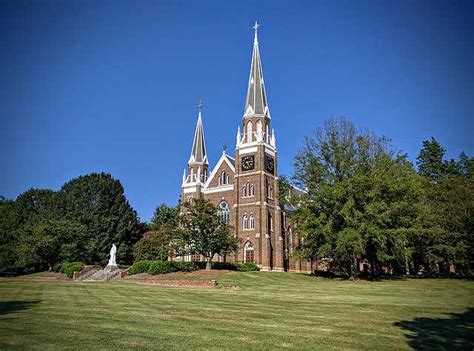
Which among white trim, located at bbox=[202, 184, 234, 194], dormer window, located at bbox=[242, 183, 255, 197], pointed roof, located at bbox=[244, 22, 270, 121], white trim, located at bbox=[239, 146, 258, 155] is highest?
pointed roof, located at bbox=[244, 22, 270, 121]

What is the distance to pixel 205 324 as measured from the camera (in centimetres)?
1048

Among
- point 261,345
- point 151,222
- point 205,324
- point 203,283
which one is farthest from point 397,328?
point 151,222

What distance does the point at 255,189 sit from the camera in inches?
2133

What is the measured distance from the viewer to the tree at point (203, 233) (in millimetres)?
39188

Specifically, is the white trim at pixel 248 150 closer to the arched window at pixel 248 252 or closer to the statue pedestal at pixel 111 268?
the arched window at pixel 248 252

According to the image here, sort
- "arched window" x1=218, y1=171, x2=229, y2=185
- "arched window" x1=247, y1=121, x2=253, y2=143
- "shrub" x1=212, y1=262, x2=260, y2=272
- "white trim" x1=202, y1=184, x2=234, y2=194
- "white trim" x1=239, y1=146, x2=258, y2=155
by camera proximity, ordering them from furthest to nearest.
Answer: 1. "arched window" x1=218, y1=171, x2=229, y2=185
2. "white trim" x1=202, y1=184, x2=234, y2=194
3. "arched window" x1=247, y1=121, x2=253, y2=143
4. "white trim" x1=239, y1=146, x2=258, y2=155
5. "shrub" x1=212, y1=262, x2=260, y2=272

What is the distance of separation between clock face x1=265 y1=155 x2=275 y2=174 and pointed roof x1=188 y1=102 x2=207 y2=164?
14056 millimetres

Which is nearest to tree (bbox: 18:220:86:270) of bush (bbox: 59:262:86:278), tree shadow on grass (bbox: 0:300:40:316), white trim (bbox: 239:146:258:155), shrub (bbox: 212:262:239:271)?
bush (bbox: 59:262:86:278)

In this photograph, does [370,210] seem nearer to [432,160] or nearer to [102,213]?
[432,160]

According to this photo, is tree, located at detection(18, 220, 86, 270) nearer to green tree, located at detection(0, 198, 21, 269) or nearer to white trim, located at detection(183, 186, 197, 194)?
green tree, located at detection(0, 198, 21, 269)

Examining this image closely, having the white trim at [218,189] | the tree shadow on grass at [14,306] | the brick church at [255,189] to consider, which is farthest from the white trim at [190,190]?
the tree shadow on grass at [14,306]

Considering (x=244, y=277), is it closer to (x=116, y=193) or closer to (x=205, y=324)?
(x=205, y=324)

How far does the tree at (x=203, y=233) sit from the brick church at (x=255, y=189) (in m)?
11.6

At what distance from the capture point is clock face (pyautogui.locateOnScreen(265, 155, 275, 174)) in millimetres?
56094
